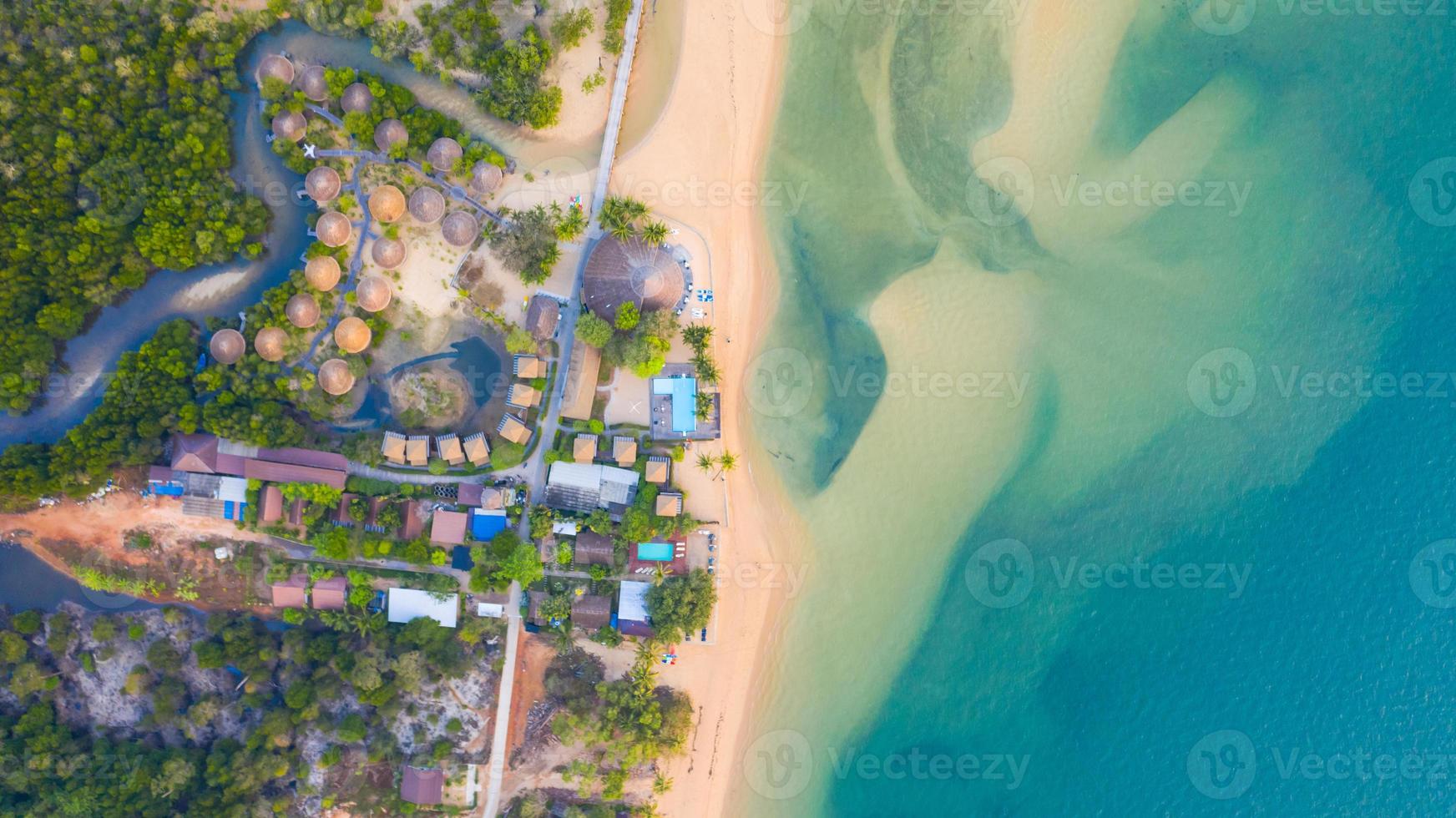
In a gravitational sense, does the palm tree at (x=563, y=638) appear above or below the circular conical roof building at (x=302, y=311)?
below

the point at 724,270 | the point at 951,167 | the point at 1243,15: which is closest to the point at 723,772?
the point at 724,270

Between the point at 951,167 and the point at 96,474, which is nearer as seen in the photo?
the point at 96,474

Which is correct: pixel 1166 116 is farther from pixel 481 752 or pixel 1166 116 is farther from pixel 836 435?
pixel 481 752

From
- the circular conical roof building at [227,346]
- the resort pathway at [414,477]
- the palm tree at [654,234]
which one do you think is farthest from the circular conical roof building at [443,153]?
the resort pathway at [414,477]

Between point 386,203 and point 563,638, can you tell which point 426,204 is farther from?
point 563,638

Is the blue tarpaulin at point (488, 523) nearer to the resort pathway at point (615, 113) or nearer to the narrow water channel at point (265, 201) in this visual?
the resort pathway at point (615, 113)

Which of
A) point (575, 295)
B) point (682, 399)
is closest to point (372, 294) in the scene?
point (575, 295)

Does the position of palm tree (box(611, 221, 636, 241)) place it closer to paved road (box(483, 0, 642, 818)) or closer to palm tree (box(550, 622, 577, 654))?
paved road (box(483, 0, 642, 818))
